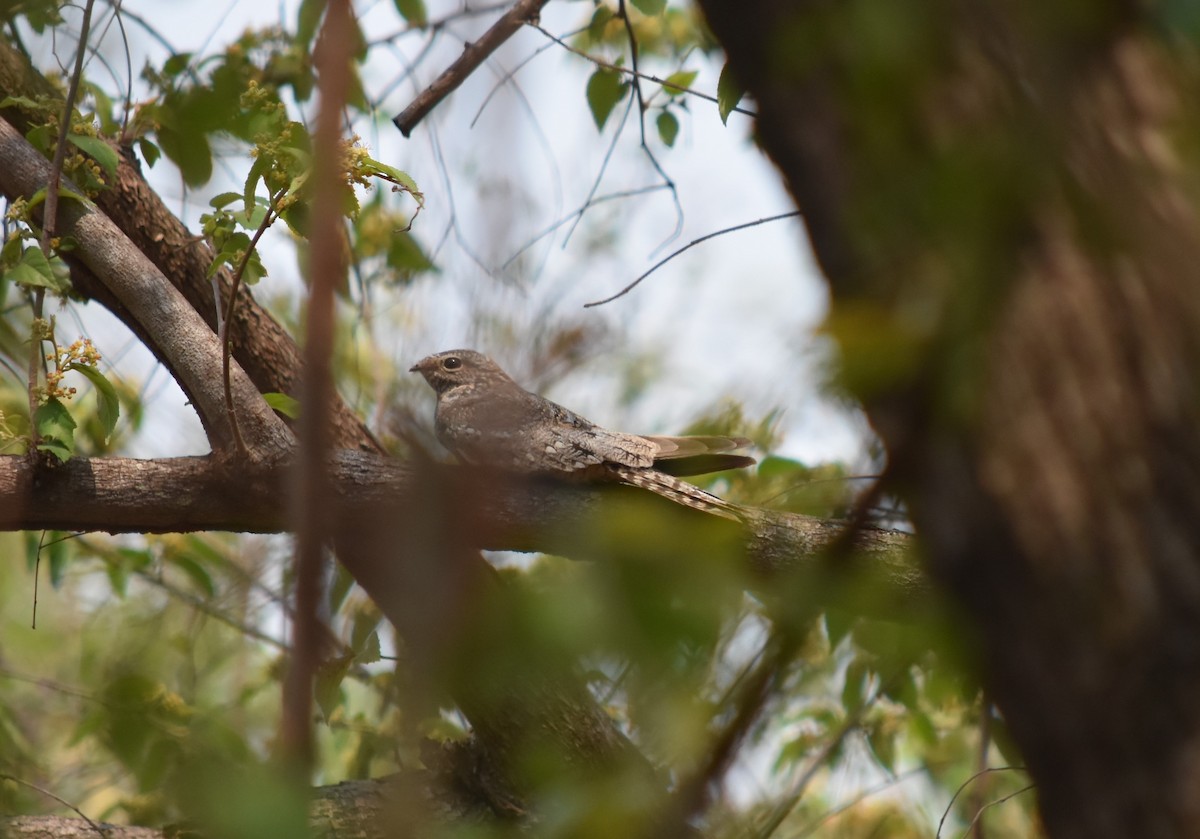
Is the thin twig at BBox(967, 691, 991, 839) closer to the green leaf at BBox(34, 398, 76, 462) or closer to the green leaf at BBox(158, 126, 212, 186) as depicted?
the green leaf at BBox(158, 126, 212, 186)

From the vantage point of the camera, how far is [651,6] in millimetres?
3762

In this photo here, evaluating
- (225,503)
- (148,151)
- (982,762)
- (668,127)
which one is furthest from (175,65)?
(982,762)

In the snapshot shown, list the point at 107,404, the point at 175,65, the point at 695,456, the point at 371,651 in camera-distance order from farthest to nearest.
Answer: the point at 695,456 → the point at 175,65 → the point at 107,404 → the point at 371,651

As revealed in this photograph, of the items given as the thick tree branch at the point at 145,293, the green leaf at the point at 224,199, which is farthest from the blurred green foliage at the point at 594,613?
the thick tree branch at the point at 145,293

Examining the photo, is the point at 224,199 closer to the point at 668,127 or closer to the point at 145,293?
the point at 145,293

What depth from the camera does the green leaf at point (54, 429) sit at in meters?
3.26

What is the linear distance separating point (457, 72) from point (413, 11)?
2.48 ft

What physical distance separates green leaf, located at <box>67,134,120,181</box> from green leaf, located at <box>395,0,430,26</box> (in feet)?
4.49

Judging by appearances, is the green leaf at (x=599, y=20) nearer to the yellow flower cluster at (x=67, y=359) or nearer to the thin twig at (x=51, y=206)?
the thin twig at (x=51, y=206)

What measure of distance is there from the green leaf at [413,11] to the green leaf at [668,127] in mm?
1064

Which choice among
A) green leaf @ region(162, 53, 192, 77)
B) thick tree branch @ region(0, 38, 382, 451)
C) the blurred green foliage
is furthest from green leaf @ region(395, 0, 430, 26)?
thick tree branch @ region(0, 38, 382, 451)

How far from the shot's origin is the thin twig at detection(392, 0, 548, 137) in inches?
149

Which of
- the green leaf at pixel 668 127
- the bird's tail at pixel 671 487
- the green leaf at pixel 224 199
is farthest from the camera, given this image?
the green leaf at pixel 668 127

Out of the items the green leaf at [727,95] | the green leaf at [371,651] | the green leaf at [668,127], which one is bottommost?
the green leaf at [371,651]
